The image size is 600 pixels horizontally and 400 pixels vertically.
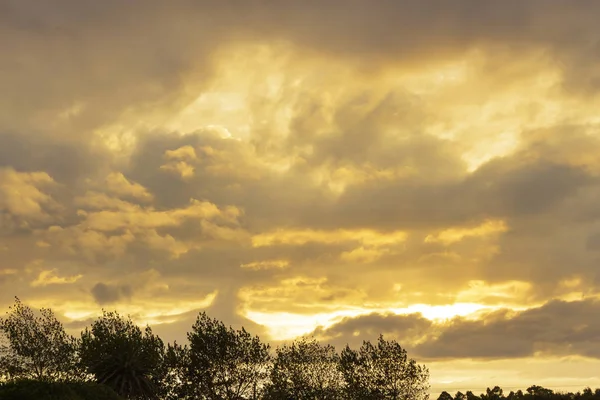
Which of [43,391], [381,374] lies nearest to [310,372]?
[381,374]

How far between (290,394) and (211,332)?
2528 centimetres

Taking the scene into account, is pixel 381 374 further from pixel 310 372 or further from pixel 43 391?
pixel 43 391

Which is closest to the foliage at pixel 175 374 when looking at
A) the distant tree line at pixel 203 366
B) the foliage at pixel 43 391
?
the distant tree line at pixel 203 366

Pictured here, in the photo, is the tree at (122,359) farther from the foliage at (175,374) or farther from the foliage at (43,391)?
the foliage at (43,391)

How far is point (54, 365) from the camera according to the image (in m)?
107

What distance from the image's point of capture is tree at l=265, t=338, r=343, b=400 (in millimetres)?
133625

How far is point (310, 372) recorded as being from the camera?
13550 centimetres

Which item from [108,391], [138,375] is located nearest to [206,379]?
[138,375]

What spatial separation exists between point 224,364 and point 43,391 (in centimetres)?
4816

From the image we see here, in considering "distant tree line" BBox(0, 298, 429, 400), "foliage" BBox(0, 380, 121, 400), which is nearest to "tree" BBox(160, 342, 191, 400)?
"distant tree line" BBox(0, 298, 429, 400)

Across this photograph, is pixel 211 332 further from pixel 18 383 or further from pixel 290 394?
pixel 18 383

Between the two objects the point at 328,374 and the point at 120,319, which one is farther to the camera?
the point at 328,374

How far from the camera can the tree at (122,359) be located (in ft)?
336

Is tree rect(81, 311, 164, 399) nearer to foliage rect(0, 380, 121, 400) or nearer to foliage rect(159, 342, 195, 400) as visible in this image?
foliage rect(159, 342, 195, 400)
